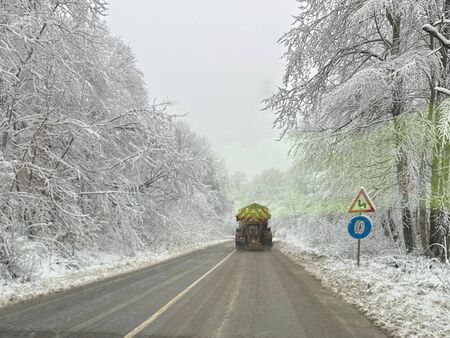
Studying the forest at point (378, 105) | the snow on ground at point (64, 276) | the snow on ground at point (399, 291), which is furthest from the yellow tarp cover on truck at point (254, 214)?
Answer: the snow on ground at point (399, 291)

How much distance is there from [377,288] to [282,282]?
3.27m

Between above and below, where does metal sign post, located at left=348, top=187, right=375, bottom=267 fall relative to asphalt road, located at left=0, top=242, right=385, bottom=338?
above

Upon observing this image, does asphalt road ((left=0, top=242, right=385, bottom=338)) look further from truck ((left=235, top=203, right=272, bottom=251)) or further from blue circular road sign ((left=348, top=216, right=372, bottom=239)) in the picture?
truck ((left=235, top=203, right=272, bottom=251))

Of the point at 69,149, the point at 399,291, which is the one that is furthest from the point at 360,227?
the point at 69,149

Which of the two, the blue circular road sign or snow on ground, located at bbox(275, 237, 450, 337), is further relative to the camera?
the blue circular road sign

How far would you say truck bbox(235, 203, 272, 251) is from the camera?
29.4 metres

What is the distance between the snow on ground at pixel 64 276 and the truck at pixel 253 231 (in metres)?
11.3

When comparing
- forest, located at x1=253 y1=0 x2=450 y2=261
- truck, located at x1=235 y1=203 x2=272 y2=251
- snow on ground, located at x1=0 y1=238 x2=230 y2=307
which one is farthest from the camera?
truck, located at x1=235 y1=203 x2=272 y2=251

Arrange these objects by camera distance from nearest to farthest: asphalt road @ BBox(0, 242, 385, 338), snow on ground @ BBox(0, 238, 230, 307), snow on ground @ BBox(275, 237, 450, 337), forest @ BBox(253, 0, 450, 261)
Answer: asphalt road @ BBox(0, 242, 385, 338), snow on ground @ BBox(275, 237, 450, 337), snow on ground @ BBox(0, 238, 230, 307), forest @ BBox(253, 0, 450, 261)

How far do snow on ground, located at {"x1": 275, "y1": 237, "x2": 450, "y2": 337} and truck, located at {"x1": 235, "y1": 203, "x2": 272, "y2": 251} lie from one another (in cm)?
1576

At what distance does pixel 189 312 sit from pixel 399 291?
4335mm

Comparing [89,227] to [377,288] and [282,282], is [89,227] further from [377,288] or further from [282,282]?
[377,288]

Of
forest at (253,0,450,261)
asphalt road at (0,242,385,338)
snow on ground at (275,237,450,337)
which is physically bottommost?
asphalt road at (0,242,385,338)

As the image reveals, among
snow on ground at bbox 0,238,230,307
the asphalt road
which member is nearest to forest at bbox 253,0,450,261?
the asphalt road
